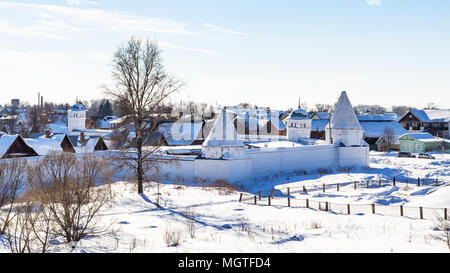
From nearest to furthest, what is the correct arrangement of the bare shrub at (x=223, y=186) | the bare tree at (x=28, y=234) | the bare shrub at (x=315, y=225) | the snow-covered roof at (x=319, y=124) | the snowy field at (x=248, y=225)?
the bare tree at (x=28, y=234)
the snowy field at (x=248, y=225)
the bare shrub at (x=315, y=225)
the bare shrub at (x=223, y=186)
the snow-covered roof at (x=319, y=124)

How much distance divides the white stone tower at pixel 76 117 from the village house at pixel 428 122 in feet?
182

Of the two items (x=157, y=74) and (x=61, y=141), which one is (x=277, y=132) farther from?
(x=157, y=74)

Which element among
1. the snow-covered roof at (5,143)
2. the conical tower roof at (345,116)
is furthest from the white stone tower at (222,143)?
the conical tower roof at (345,116)

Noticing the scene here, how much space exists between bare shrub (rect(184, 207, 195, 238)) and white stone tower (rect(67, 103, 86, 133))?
58.5m

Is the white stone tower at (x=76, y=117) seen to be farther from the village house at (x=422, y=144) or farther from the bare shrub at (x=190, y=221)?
Result: the bare shrub at (x=190, y=221)

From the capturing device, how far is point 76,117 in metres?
69.9

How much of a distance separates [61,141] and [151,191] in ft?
38.3

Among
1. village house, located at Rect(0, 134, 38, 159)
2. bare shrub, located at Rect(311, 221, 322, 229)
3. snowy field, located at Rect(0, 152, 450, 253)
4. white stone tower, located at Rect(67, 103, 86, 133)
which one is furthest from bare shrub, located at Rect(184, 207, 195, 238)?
white stone tower, located at Rect(67, 103, 86, 133)

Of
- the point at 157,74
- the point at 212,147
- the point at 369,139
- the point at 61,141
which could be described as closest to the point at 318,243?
the point at 157,74

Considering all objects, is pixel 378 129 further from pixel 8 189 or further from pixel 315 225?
pixel 8 189

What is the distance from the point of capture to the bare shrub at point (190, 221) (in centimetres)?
1186

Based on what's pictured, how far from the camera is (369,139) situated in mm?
59844

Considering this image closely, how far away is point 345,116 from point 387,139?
21611 mm

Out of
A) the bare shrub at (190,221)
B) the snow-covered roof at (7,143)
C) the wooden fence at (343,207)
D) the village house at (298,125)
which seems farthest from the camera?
the village house at (298,125)
